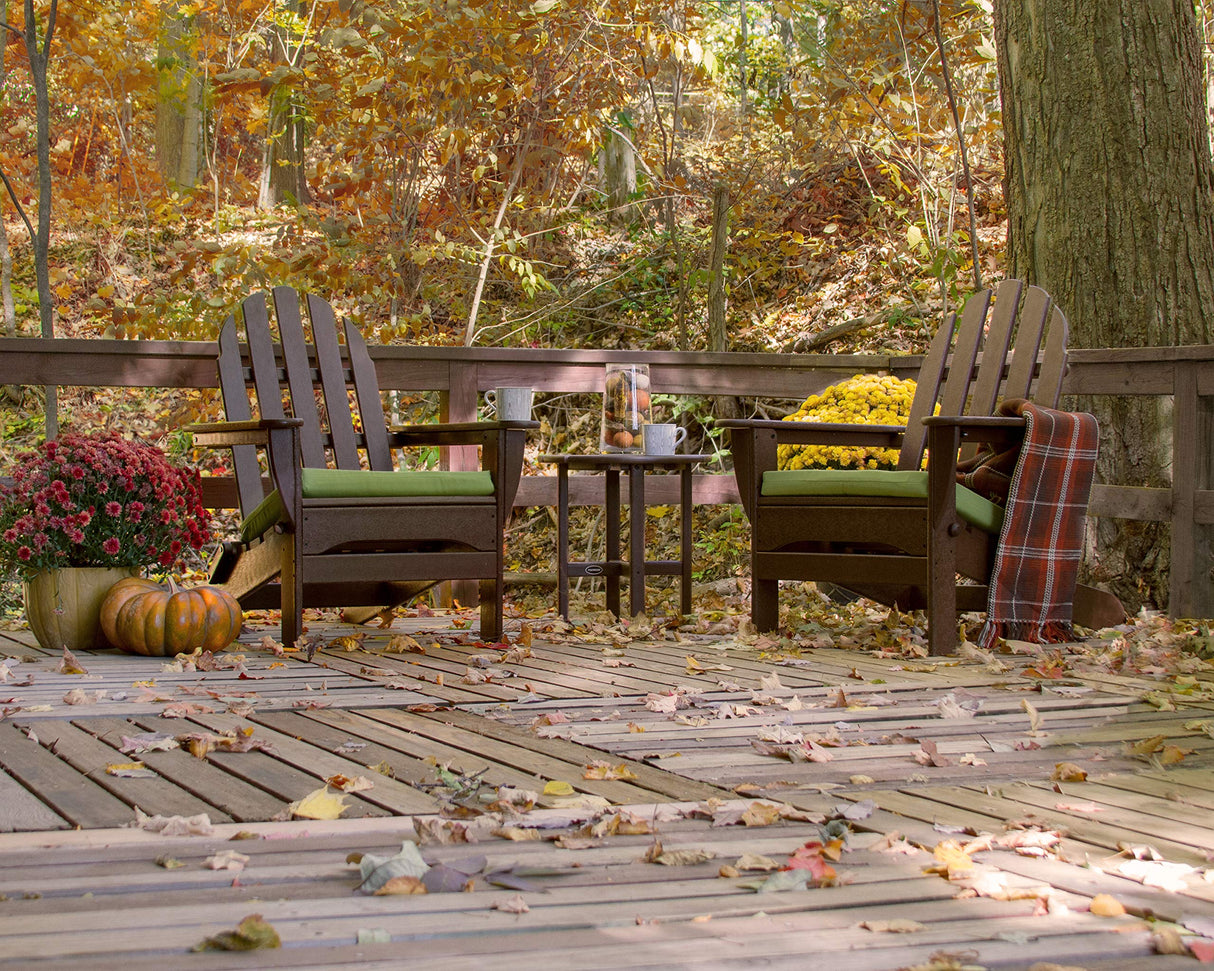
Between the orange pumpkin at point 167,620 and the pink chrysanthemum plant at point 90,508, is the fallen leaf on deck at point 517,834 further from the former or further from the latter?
the pink chrysanthemum plant at point 90,508

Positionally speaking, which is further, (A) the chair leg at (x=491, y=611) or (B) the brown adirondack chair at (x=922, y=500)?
(A) the chair leg at (x=491, y=611)

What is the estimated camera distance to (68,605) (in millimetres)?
3574

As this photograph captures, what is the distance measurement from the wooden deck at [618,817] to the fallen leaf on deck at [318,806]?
0.02m

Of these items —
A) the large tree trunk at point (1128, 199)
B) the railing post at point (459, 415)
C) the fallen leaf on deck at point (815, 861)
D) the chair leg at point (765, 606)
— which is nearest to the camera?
the fallen leaf on deck at point (815, 861)

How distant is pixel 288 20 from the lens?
766cm

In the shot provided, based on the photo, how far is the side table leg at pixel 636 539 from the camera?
4121mm

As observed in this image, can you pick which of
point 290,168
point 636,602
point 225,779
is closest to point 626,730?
point 225,779

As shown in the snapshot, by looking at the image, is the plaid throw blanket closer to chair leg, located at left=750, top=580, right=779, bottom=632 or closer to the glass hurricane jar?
chair leg, located at left=750, top=580, right=779, bottom=632

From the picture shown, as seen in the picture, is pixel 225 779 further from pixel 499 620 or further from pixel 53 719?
pixel 499 620

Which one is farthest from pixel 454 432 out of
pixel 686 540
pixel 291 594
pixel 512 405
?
pixel 686 540

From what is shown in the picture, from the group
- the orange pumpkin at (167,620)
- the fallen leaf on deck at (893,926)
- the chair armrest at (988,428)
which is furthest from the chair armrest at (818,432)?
the fallen leaf on deck at (893,926)

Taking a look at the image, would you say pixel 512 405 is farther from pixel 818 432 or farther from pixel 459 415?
pixel 818 432

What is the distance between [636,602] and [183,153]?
335 inches

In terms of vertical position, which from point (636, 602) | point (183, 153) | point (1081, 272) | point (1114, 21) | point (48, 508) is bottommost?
point (636, 602)
